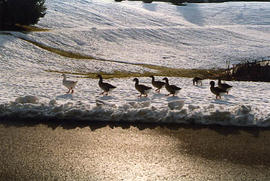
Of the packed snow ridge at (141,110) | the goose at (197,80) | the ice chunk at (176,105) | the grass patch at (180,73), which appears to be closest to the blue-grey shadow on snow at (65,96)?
the packed snow ridge at (141,110)

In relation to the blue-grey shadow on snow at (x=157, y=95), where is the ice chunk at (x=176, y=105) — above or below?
above

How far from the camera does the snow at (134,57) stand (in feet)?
47.9

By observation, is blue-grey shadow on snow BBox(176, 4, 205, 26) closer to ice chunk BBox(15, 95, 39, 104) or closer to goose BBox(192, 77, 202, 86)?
goose BBox(192, 77, 202, 86)

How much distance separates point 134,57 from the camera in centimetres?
3981

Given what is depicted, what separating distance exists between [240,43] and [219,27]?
11.4m

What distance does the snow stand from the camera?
14.6 m

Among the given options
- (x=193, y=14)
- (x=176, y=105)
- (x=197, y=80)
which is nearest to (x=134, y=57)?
(x=197, y=80)

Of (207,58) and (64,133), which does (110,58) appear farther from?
(64,133)

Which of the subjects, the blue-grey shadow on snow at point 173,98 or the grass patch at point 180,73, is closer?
the blue-grey shadow on snow at point 173,98

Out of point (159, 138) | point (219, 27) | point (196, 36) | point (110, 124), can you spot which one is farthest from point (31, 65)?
point (219, 27)

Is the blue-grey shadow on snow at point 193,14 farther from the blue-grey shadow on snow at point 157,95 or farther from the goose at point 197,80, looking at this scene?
the blue-grey shadow on snow at point 157,95

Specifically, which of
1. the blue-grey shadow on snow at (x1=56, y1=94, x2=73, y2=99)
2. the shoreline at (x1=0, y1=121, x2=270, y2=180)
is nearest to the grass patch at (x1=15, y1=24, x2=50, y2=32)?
the blue-grey shadow on snow at (x1=56, y1=94, x2=73, y2=99)

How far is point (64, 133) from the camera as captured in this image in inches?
508

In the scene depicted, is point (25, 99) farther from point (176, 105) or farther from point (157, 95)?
point (157, 95)
